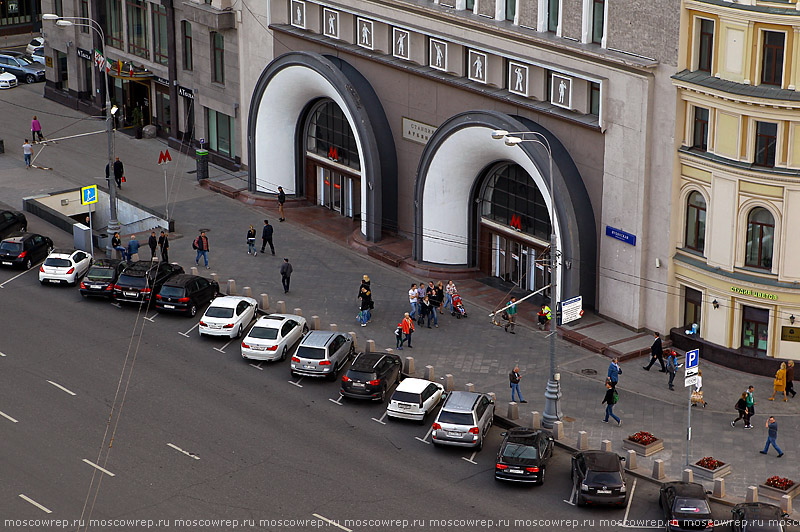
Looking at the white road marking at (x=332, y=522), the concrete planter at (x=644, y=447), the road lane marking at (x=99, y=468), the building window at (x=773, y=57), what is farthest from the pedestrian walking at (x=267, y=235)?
the building window at (x=773, y=57)

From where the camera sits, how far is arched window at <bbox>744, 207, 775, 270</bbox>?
4988 cm

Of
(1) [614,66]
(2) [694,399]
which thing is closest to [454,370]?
(2) [694,399]

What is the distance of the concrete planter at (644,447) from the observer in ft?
149

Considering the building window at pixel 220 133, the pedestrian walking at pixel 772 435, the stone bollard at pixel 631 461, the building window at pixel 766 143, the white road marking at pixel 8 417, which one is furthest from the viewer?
the building window at pixel 220 133

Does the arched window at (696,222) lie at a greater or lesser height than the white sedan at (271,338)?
greater

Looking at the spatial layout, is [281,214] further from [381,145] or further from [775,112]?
[775,112]

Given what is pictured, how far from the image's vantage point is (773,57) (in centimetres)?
4819

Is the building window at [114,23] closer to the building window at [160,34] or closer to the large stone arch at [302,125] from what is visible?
the building window at [160,34]

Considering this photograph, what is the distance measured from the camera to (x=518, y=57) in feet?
183

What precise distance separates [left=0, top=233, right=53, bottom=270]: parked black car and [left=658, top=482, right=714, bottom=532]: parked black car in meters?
32.9

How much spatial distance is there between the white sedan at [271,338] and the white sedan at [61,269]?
1075 cm

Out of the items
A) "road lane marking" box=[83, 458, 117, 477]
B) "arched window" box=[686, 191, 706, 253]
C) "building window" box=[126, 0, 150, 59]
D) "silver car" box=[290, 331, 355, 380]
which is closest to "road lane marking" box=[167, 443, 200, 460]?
"road lane marking" box=[83, 458, 117, 477]

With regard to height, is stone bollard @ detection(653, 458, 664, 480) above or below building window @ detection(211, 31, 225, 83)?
below

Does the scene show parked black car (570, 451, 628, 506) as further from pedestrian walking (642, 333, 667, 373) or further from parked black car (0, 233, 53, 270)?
parked black car (0, 233, 53, 270)
